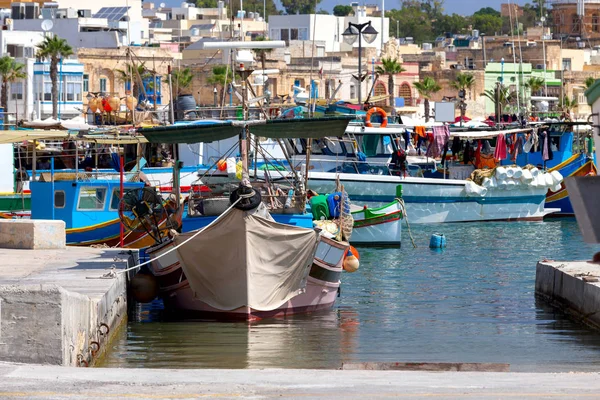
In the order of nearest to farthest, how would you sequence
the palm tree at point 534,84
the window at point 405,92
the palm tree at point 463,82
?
the palm tree at point 534,84, the palm tree at point 463,82, the window at point 405,92

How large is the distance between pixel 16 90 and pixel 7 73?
271cm

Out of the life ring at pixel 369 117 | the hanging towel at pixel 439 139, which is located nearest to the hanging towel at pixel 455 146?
the hanging towel at pixel 439 139

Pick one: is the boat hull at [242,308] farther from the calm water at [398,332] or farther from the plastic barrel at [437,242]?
the plastic barrel at [437,242]

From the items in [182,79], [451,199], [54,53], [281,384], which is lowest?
[451,199]

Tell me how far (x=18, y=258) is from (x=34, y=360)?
353 inches

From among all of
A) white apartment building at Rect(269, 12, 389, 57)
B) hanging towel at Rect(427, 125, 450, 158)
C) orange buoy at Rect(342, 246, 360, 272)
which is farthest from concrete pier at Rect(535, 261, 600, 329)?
white apartment building at Rect(269, 12, 389, 57)

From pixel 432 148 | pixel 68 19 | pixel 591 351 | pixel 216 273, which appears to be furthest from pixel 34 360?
pixel 68 19

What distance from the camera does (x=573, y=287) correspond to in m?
19.0

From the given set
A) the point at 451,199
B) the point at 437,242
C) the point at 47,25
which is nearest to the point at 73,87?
the point at 47,25

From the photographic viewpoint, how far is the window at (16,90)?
219 ft

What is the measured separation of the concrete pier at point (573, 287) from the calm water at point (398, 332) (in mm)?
234

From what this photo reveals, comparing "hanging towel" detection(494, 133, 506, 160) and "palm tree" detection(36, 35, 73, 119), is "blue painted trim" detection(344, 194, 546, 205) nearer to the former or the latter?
"hanging towel" detection(494, 133, 506, 160)

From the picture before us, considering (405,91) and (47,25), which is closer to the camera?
Answer: (47,25)

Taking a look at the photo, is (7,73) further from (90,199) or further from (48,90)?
(90,199)
